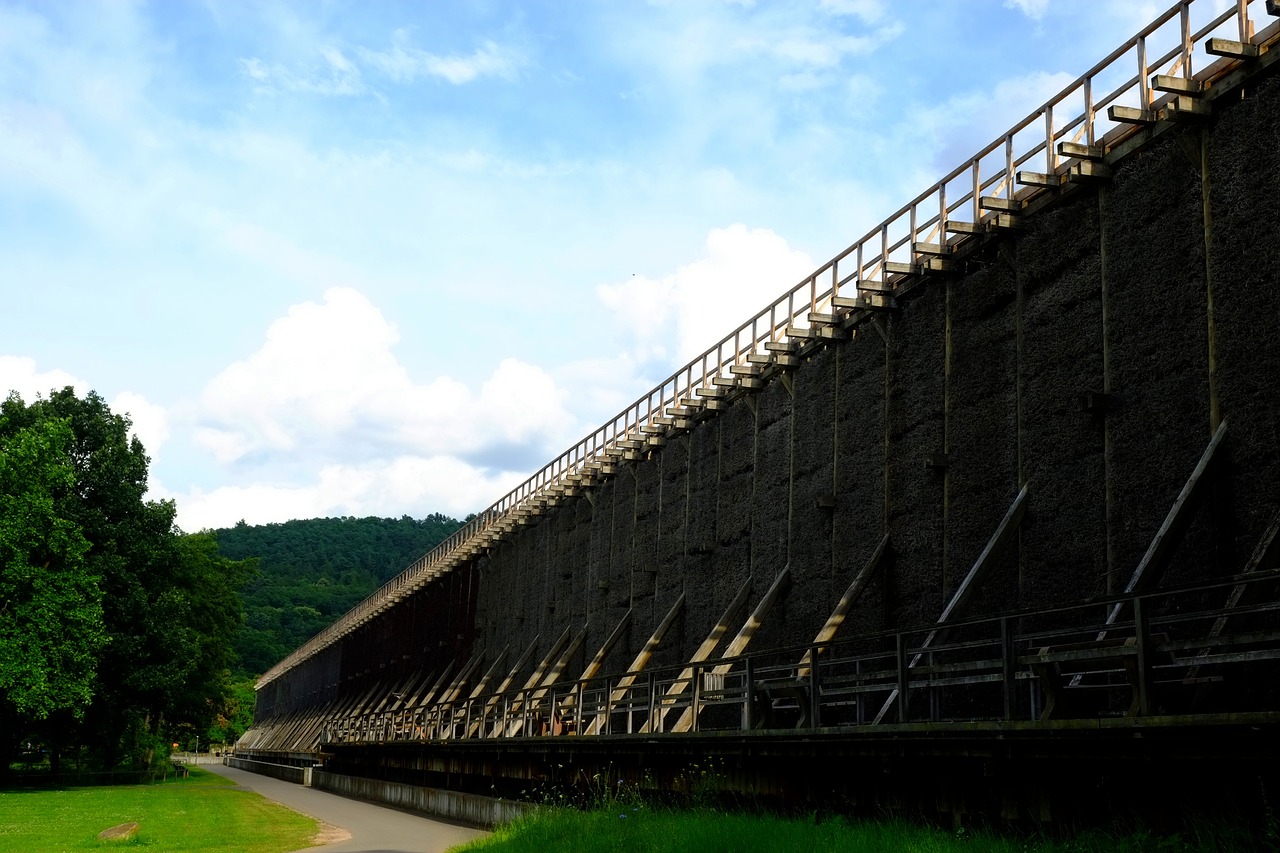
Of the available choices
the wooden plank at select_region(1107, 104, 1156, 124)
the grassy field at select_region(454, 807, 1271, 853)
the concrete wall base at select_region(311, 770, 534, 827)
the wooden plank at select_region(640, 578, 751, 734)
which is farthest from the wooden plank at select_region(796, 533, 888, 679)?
the wooden plank at select_region(1107, 104, 1156, 124)

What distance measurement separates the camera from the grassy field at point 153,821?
20.0 m

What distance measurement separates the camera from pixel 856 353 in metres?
23.0

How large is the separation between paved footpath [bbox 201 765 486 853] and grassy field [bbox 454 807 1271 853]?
3.74 meters

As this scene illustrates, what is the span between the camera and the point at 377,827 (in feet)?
80.8

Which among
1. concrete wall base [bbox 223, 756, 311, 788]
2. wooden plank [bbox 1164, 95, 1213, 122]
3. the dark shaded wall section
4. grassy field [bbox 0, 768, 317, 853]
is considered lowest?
concrete wall base [bbox 223, 756, 311, 788]

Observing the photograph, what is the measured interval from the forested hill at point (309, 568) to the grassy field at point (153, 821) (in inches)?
4344

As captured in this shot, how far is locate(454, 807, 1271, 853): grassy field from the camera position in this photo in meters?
8.70

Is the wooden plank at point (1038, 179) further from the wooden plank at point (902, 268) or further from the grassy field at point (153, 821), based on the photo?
the grassy field at point (153, 821)

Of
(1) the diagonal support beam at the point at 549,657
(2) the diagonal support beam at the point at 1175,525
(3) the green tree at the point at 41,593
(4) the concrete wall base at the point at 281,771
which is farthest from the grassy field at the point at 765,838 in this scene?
(4) the concrete wall base at the point at 281,771

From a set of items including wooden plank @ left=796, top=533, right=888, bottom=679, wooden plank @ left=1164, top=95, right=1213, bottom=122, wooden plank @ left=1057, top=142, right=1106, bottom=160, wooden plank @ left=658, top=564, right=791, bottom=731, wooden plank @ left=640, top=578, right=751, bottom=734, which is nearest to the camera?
wooden plank @ left=1164, top=95, right=1213, bottom=122

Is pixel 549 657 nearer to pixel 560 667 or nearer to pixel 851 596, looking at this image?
pixel 560 667

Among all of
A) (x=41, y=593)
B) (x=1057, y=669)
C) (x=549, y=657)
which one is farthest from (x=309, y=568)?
(x=1057, y=669)

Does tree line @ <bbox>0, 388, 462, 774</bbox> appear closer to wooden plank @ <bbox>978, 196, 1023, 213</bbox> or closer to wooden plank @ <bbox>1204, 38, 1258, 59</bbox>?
wooden plank @ <bbox>978, 196, 1023, 213</bbox>

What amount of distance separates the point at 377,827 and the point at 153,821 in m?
4.91
